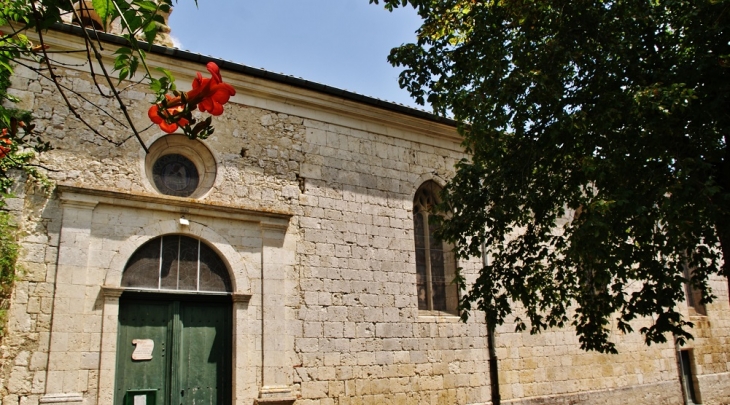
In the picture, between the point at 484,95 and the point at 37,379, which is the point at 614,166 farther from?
the point at 37,379

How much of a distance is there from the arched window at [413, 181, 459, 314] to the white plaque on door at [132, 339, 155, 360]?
15.0 feet

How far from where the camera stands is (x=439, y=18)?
8445 millimetres

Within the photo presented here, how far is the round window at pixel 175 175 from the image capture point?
832cm

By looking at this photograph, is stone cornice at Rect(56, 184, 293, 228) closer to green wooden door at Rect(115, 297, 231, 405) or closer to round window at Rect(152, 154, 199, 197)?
round window at Rect(152, 154, 199, 197)

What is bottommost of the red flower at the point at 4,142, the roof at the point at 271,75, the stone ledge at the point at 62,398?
the stone ledge at the point at 62,398

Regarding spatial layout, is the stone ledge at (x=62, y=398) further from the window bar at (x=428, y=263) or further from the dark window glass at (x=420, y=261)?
the window bar at (x=428, y=263)

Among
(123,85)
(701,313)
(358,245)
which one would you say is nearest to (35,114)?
(123,85)

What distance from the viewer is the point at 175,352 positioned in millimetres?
7672

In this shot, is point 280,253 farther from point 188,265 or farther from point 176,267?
point 176,267

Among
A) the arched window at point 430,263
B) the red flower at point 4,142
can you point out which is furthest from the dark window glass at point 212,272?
the red flower at point 4,142

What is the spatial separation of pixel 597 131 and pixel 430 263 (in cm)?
449

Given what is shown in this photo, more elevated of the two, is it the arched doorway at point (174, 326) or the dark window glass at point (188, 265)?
the dark window glass at point (188, 265)

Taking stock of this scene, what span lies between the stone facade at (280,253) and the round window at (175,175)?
0.26m

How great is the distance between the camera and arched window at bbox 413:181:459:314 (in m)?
10.4
